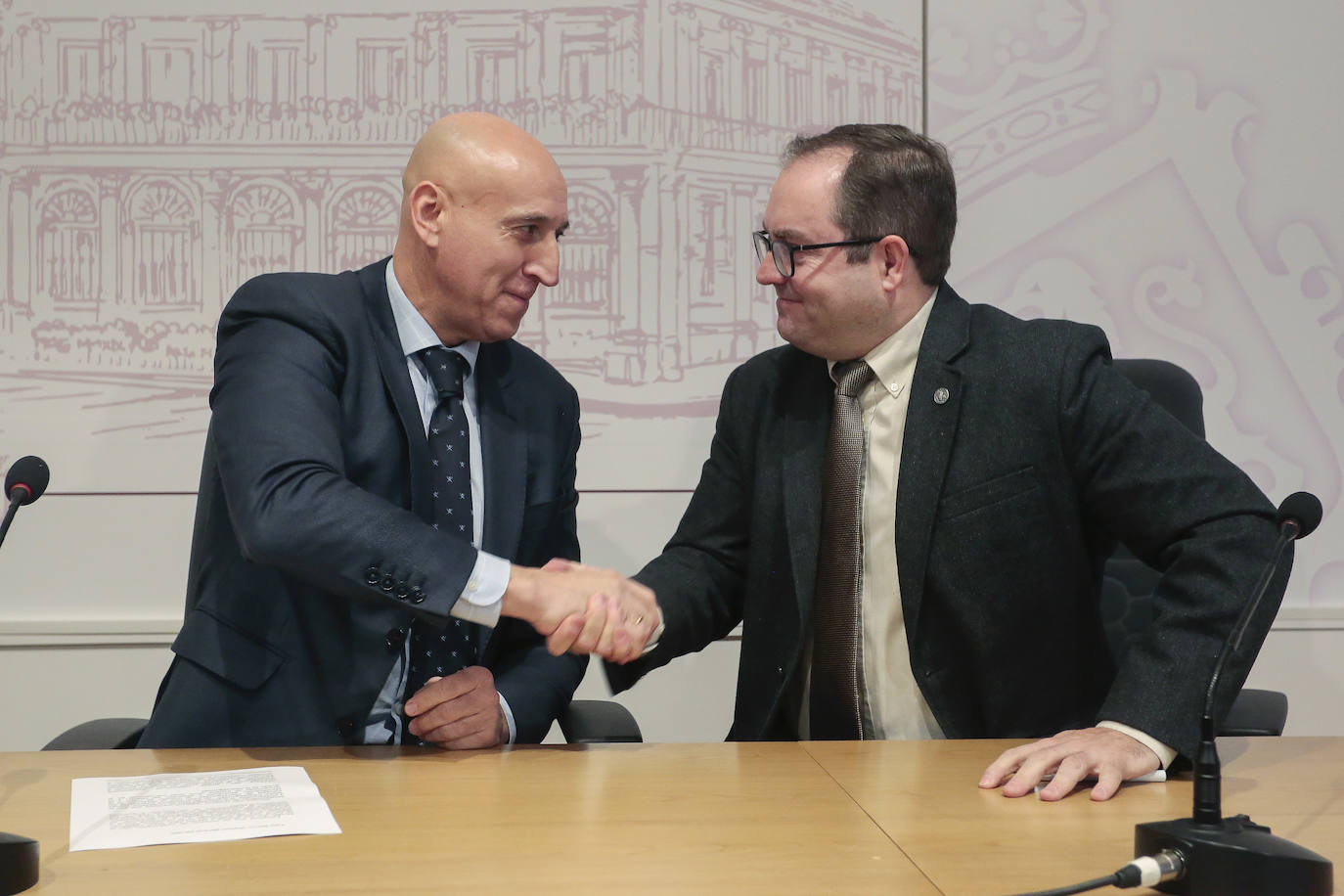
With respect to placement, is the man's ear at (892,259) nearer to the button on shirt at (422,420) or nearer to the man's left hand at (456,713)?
the button on shirt at (422,420)

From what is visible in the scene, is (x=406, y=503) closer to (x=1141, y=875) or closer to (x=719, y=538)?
(x=719, y=538)

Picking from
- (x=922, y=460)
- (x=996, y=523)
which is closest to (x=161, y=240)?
(x=922, y=460)

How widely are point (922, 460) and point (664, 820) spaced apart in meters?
0.87

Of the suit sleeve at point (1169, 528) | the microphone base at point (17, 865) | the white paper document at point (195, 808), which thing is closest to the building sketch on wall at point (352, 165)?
the suit sleeve at point (1169, 528)

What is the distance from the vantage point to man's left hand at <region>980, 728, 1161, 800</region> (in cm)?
147

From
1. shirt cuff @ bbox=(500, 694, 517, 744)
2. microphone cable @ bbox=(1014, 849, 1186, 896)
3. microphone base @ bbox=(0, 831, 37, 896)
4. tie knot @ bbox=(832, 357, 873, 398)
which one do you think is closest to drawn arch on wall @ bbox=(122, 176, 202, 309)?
shirt cuff @ bbox=(500, 694, 517, 744)

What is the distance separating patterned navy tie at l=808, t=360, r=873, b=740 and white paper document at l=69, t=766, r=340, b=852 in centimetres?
88

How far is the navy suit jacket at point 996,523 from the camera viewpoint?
76.8 inches

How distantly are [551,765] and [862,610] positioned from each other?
2.18ft

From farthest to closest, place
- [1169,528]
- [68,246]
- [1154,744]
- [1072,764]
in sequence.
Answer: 1. [68,246]
2. [1169,528]
3. [1154,744]
4. [1072,764]

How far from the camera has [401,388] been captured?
1967mm

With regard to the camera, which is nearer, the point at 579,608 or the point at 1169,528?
the point at 579,608

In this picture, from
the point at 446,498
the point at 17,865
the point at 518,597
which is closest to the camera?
the point at 17,865

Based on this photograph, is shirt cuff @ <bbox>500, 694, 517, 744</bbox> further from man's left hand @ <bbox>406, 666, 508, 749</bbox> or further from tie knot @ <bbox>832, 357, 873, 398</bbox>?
tie knot @ <bbox>832, 357, 873, 398</bbox>
